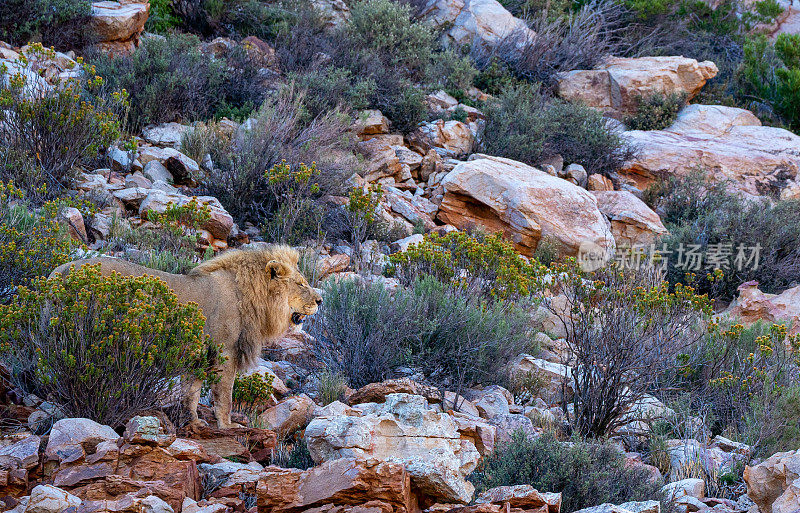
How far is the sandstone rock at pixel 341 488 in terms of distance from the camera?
148 inches

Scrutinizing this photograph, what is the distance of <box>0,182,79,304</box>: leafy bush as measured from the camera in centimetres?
594

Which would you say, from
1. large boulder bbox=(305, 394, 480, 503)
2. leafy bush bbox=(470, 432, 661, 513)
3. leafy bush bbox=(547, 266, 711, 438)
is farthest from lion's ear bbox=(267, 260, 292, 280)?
leafy bush bbox=(547, 266, 711, 438)

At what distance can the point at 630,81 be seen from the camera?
17.2m

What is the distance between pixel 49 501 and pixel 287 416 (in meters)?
2.11

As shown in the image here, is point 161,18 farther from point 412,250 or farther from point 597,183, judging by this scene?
point 412,250

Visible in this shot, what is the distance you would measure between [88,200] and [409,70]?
8275mm

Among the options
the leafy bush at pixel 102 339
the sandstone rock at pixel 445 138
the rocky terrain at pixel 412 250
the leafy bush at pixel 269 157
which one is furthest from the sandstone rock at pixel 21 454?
the sandstone rock at pixel 445 138

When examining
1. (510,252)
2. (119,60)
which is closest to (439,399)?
(510,252)

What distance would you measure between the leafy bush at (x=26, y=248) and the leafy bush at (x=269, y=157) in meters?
3.30

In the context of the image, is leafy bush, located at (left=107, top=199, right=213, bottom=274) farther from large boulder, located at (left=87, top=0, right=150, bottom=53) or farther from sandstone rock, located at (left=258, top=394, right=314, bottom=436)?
large boulder, located at (left=87, top=0, right=150, bottom=53)

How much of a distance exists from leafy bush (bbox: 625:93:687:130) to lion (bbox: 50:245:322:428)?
12691 millimetres

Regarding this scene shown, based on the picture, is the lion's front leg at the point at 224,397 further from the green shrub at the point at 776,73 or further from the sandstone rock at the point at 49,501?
the green shrub at the point at 776,73

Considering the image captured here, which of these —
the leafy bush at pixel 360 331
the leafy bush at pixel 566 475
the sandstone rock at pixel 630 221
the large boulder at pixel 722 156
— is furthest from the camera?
the large boulder at pixel 722 156

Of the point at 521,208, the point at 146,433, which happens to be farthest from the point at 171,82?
the point at 146,433
